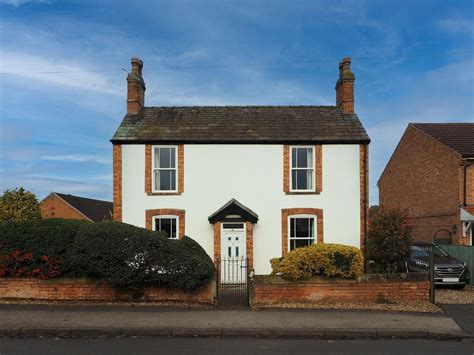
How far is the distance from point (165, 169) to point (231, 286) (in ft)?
17.3

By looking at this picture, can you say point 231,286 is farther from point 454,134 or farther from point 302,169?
point 454,134

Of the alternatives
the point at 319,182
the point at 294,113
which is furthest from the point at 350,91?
the point at 319,182

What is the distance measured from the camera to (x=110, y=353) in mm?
6988

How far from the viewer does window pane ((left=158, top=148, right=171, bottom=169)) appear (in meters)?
16.2

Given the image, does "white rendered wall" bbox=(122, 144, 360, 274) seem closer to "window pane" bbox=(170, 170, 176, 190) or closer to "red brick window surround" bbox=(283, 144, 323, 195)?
"red brick window surround" bbox=(283, 144, 323, 195)

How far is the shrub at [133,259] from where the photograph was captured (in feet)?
34.1

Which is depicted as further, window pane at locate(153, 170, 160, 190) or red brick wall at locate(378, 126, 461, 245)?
red brick wall at locate(378, 126, 461, 245)

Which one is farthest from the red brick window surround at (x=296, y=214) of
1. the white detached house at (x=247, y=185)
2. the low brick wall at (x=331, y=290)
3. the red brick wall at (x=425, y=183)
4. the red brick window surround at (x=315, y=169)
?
the red brick wall at (x=425, y=183)

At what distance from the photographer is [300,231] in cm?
1591

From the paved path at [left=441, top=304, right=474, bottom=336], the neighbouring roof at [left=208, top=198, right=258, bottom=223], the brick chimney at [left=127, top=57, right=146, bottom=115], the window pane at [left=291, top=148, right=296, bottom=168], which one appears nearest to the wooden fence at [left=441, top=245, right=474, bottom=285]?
the paved path at [left=441, top=304, right=474, bottom=336]

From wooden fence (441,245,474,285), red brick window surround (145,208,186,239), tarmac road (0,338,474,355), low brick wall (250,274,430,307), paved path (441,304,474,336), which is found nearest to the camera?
tarmac road (0,338,474,355)

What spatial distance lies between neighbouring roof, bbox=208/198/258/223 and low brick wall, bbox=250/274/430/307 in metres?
4.71

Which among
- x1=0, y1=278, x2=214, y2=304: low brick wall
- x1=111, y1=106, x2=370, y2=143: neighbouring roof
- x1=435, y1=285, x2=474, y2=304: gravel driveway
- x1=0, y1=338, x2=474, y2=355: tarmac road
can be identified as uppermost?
x1=111, y1=106, x2=370, y2=143: neighbouring roof

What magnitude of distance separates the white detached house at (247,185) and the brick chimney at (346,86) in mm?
1453
